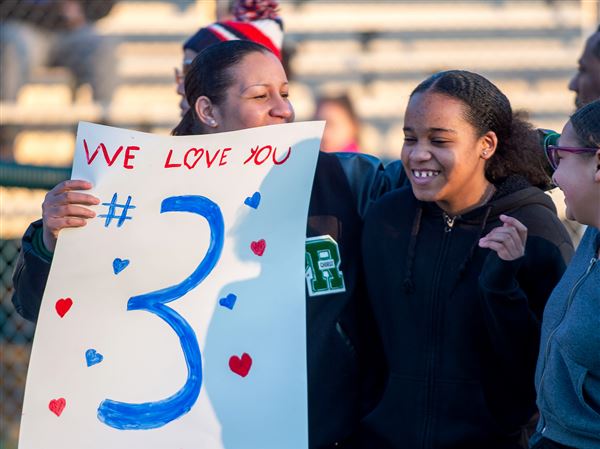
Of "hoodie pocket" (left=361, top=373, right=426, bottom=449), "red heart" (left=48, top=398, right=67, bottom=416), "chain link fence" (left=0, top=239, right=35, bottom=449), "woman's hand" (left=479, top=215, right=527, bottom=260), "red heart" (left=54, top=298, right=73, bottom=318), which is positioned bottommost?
"chain link fence" (left=0, top=239, right=35, bottom=449)

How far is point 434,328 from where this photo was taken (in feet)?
9.21

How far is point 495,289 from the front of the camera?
2.64 m

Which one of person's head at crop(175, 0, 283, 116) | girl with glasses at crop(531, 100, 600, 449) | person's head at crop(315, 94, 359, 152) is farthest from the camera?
person's head at crop(315, 94, 359, 152)

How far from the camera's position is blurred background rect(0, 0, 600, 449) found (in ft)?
25.8

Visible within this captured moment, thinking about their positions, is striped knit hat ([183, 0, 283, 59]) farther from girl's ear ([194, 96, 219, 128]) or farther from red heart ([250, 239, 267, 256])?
red heart ([250, 239, 267, 256])

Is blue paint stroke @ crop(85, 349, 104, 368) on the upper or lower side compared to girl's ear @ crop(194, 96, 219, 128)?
lower

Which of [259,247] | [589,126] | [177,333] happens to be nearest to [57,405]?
[177,333]

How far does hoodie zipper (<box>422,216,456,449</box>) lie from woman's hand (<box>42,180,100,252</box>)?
852mm

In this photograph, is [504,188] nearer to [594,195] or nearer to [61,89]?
[594,195]

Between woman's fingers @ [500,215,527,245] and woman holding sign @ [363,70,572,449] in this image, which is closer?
woman's fingers @ [500,215,527,245]

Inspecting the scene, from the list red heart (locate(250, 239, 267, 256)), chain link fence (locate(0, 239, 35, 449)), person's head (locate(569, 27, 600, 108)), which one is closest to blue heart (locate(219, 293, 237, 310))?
red heart (locate(250, 239, 267, 256))

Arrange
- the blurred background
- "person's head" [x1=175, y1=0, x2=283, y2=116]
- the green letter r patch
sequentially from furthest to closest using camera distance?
1. the blurred background
2. "person's head" [x1=175, y1=0, x2=283, y2=116]
3. the green letter r patch

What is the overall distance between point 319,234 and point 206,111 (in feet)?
1.53

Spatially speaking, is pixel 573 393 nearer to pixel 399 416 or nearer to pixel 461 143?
pixel 399 416
